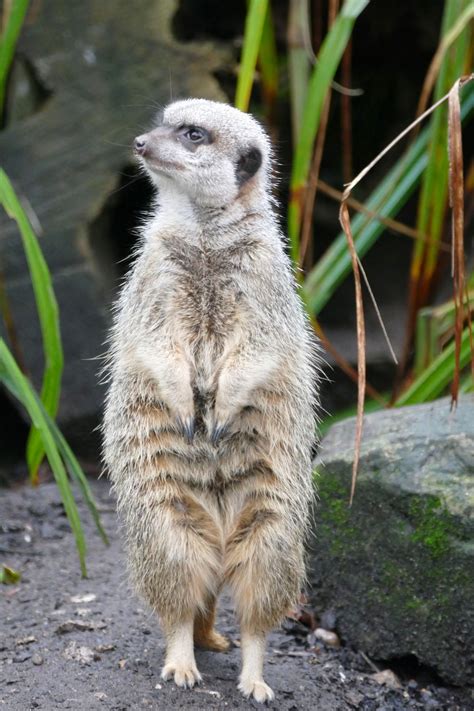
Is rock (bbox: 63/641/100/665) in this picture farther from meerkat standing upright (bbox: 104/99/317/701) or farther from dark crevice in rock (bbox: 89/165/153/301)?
dark crevice in rock (bbox: 89/165/153/301)

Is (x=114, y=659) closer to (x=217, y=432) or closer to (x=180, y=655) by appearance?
(x=180, y=655)

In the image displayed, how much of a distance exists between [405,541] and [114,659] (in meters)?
0.94

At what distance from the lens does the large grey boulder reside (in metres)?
4.27

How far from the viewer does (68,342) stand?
4469 millimetres

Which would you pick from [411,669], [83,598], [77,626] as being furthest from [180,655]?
[411,669]

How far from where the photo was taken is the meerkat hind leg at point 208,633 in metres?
2.83

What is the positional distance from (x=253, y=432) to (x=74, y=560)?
4.07 ft

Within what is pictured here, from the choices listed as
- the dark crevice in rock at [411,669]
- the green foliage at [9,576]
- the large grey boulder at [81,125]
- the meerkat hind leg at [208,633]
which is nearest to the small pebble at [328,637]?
the dark crevice in rock at [411,669]

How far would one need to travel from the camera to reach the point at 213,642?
295 cm

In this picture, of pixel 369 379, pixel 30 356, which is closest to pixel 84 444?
pixel 30 356

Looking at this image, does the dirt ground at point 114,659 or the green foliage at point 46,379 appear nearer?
the dirt ground at point 114,659

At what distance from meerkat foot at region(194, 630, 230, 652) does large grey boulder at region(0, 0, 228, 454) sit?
1.82 metres

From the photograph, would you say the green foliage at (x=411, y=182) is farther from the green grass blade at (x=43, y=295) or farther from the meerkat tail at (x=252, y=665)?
the meerkat tail at (x=252, y=665)

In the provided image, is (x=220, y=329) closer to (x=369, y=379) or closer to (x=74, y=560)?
(x=74, y=560)
